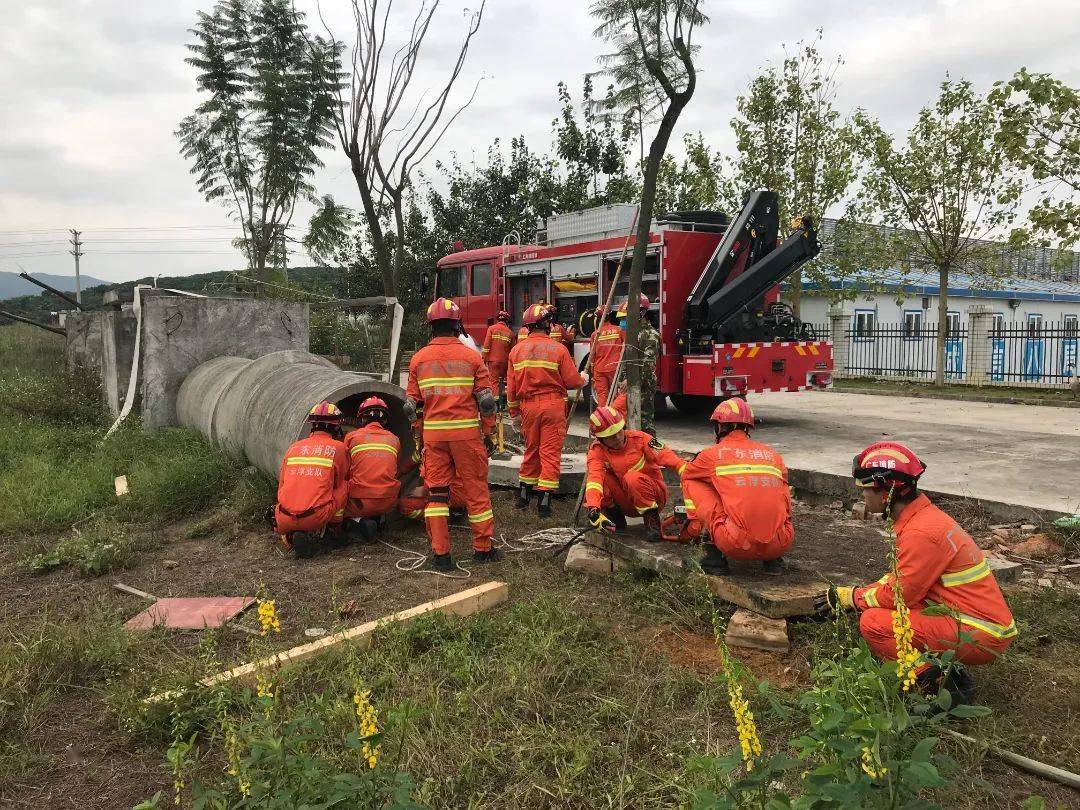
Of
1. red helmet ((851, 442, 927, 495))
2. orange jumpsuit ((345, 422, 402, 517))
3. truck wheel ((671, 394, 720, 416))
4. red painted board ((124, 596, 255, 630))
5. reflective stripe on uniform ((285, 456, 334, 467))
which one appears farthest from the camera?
truck wheel ((671, 394, 720, 416))

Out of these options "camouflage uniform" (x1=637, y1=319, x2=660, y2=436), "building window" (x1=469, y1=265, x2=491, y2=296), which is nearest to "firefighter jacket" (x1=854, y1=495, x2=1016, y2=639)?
"camouflage uniform" (x1=637, y1=319, x2=660, y2=436)

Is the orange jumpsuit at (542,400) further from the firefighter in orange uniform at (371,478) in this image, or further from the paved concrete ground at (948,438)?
the paved concrete ground at (948,438)

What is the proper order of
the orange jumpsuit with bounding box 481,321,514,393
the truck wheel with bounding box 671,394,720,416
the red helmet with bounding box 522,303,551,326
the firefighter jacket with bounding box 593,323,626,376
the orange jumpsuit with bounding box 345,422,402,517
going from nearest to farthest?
the orange jumpsuit with bounding box 345,422,402,517 < the red helmet with bounding box 522,303,551,326 < the firefighter jacket with bounding box 593,323,626,376 < the orange jumpsuit with bounding box 481,321,514,393 < the truck wheel with bounding box 671,394,720,416

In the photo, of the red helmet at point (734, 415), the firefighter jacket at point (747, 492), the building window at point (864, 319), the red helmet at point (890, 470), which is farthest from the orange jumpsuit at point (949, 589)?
the building window at point (864, 319)

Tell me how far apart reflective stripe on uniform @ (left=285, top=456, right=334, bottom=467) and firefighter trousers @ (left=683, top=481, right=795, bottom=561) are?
259 centimetres

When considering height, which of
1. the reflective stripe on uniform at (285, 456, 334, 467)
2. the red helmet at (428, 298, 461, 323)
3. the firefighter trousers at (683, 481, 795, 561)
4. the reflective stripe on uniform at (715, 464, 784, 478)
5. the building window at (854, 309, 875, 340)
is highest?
the building window at (854, 309, 875, 340)

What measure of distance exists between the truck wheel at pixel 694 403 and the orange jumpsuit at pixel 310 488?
6.61 m

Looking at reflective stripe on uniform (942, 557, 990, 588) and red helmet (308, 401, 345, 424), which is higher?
red helmet (308, 401, 345, 424)

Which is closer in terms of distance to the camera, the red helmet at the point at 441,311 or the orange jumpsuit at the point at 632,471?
the orange jumpsuit at the point at 632,471

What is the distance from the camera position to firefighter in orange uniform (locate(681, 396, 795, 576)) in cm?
401

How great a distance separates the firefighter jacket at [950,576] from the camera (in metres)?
2.94

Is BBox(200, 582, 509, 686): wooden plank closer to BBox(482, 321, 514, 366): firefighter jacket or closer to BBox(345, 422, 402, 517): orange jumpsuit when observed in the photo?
BBox(345, 422, 402, 517): orange jumpsuit

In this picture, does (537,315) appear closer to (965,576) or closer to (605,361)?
(605,361)

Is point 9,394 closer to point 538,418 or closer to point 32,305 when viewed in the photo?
point 538,418
